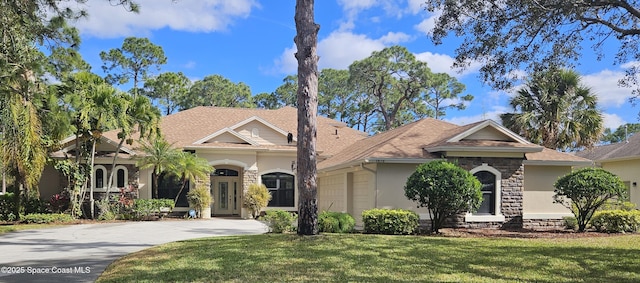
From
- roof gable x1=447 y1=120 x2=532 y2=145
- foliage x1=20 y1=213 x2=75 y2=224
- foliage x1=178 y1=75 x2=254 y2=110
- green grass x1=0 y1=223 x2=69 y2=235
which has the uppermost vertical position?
foliage x1=178 y1=75 x2=254 y2=110

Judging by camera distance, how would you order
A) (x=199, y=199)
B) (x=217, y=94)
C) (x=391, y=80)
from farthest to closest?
(x=217, y=94), (x=391, y=80), (x=199, y=199)

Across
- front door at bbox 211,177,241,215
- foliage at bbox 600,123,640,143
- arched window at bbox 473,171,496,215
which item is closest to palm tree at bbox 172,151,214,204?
front door at bbox 211,177,241,215

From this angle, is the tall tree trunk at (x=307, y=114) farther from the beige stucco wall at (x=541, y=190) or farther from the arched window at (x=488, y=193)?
the beige stucco wall at (x=541, y=190)

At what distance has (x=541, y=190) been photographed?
19.7m

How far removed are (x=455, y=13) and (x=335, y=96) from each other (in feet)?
109

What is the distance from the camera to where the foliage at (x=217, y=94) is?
44.8 metres

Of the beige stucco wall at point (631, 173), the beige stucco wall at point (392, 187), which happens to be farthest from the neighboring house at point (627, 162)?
the beige stucco wall at point (392, 187)

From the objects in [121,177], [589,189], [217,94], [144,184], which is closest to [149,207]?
[144,184]

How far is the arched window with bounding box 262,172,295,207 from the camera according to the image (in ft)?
84.8

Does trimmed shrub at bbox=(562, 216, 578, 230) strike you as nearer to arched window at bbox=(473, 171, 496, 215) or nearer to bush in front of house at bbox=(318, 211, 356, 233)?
arched window at bbox=(473, 171, 496, 215)

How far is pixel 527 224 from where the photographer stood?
62.8 ft

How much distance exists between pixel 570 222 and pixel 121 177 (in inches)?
716

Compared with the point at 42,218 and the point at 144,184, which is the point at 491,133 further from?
the point at 42,218

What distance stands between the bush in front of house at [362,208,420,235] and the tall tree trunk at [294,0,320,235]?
12.1ft
